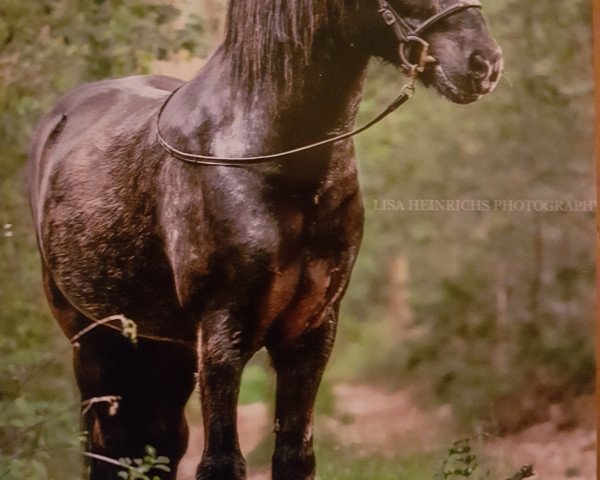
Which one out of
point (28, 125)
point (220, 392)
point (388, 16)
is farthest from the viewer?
point (28, 125)

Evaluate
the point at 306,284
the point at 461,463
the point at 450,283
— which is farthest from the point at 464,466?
the point at 306,284

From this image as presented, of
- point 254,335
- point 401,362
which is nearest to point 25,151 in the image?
point 254,335

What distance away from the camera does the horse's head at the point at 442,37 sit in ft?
4.33

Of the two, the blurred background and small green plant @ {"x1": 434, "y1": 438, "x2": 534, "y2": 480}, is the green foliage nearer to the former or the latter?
the blurred background

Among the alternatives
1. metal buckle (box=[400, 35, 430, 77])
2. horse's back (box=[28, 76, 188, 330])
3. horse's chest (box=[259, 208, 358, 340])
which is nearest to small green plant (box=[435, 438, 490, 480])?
horse's chest (box=[259, 208, 358, 340])

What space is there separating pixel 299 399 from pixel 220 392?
0.17 meters

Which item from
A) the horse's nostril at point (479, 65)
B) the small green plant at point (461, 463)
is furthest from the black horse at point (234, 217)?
the small green plant at point (461, 463)

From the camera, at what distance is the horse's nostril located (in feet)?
4.36

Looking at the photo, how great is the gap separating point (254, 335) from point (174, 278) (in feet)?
0.62

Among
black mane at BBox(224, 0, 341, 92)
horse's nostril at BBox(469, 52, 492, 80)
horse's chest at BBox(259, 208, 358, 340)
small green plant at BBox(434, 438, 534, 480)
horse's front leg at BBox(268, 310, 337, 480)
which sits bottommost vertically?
small green plant at BBox(434, 438, 534, 480)

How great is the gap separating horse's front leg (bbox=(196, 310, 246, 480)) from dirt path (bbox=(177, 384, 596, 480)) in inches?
5.3

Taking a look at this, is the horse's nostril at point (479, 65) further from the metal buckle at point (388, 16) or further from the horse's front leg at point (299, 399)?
the horse's front leg at point (299, 399)

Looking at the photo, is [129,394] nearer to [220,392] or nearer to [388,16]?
[220,392]

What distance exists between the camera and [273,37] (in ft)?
4.49
